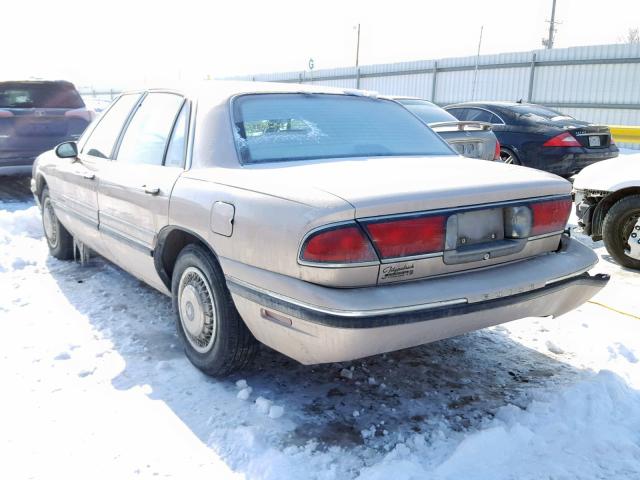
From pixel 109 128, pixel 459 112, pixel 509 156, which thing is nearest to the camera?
pixel 109 128

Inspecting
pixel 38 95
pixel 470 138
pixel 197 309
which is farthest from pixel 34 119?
pixel 197 309

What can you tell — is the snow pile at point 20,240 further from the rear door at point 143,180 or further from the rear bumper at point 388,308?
the rear bumper at point 388,308

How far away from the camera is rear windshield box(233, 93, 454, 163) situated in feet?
10.3

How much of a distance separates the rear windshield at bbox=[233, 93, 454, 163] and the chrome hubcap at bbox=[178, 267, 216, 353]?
2.33 ft

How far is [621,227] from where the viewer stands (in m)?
5.21

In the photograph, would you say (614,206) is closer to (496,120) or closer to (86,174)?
(86,174)

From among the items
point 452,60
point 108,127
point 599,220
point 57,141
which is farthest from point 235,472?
point 452,60

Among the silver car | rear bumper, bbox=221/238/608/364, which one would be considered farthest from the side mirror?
the silver car

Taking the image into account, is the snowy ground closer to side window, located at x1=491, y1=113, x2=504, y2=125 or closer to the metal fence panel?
side window, located at x1=491, y1=113, x2=504, y2=125

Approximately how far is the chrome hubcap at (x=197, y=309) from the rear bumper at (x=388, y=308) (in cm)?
37

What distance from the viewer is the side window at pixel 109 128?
423 cm

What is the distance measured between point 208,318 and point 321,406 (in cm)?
75

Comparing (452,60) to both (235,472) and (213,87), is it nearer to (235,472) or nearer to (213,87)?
(213,87)

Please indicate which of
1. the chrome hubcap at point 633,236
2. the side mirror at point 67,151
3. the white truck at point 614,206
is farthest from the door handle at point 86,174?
the chrome hubcap at point 633,236
